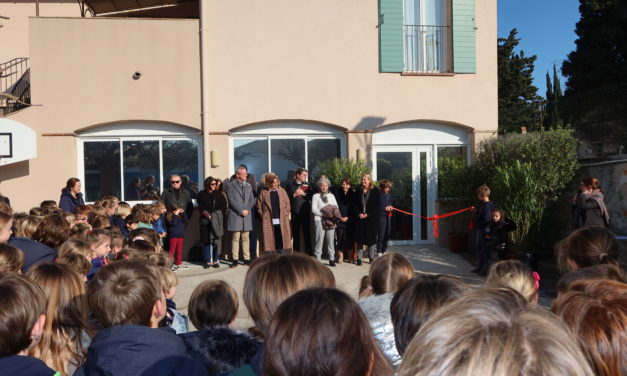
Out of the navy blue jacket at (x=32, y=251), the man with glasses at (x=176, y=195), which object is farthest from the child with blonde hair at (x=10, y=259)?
the man with glasses at (x=176, y=195)

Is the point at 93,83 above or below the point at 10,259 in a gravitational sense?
above

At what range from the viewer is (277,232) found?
32.8 ft

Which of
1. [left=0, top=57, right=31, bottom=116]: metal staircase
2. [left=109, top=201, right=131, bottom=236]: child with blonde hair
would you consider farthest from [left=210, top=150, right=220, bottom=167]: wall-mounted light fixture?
[left=0, top=57, right=31, bottom=116]: metal staircase

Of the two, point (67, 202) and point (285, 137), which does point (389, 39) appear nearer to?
point (285, 137)

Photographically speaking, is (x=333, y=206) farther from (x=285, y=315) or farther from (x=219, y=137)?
(x=285, y=315)

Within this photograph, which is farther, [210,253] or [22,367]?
[210,253]

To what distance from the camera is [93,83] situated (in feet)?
34.4

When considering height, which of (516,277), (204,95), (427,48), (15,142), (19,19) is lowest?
(516,277)

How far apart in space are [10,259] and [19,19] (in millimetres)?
13072

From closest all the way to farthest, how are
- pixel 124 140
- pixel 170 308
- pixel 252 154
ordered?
pixel 170 308
pixel 124 140
pixel 252 154

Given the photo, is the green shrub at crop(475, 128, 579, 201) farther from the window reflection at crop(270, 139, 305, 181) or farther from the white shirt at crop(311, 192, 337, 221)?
the window reflection at crop(270, 139, 305, 181)

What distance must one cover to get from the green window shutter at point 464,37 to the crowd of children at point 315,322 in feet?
27.0

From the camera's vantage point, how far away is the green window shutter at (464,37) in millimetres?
11430

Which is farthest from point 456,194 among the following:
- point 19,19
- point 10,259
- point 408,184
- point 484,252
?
point 19,19
